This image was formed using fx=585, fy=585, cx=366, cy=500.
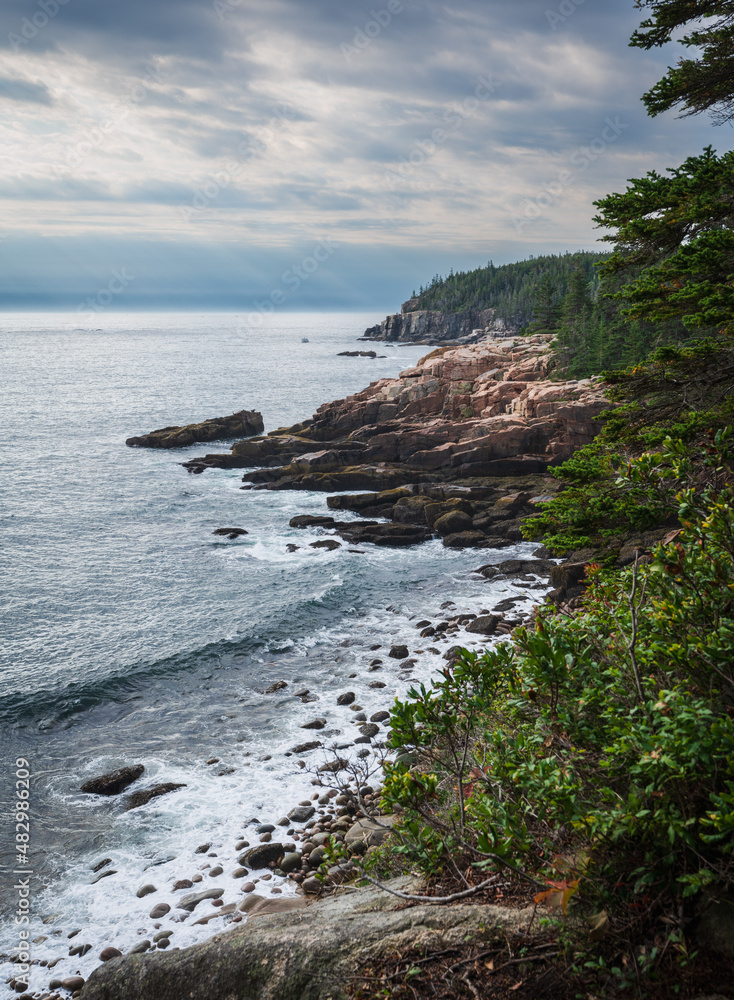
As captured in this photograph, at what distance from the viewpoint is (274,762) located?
15.1m

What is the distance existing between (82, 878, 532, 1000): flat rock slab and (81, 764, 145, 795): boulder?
911 cm

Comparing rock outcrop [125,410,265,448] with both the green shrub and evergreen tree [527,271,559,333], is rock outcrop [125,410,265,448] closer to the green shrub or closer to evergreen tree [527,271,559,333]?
evergreen tree [527,271,559,333]

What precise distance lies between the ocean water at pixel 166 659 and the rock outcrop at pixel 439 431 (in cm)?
415

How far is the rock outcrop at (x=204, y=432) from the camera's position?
5512 cm

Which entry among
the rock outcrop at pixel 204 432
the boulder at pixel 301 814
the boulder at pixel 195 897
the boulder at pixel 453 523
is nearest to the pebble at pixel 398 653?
the boulder at pixel 301 814

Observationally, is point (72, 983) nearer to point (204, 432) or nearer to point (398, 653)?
point (398, 653)

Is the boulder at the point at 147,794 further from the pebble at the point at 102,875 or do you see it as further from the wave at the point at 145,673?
the wave at the point at 145,673

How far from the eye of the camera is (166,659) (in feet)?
67.5

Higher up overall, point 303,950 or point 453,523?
point 303,950

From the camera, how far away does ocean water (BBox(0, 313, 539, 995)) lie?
12.2 meters

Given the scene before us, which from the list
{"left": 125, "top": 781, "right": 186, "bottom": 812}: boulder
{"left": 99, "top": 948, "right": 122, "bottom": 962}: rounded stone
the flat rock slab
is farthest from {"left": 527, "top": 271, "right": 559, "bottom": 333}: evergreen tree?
the flat rock slab

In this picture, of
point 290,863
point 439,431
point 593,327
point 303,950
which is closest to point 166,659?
point 290,863

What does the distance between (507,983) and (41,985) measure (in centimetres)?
947

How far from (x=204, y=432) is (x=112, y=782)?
4536cm
